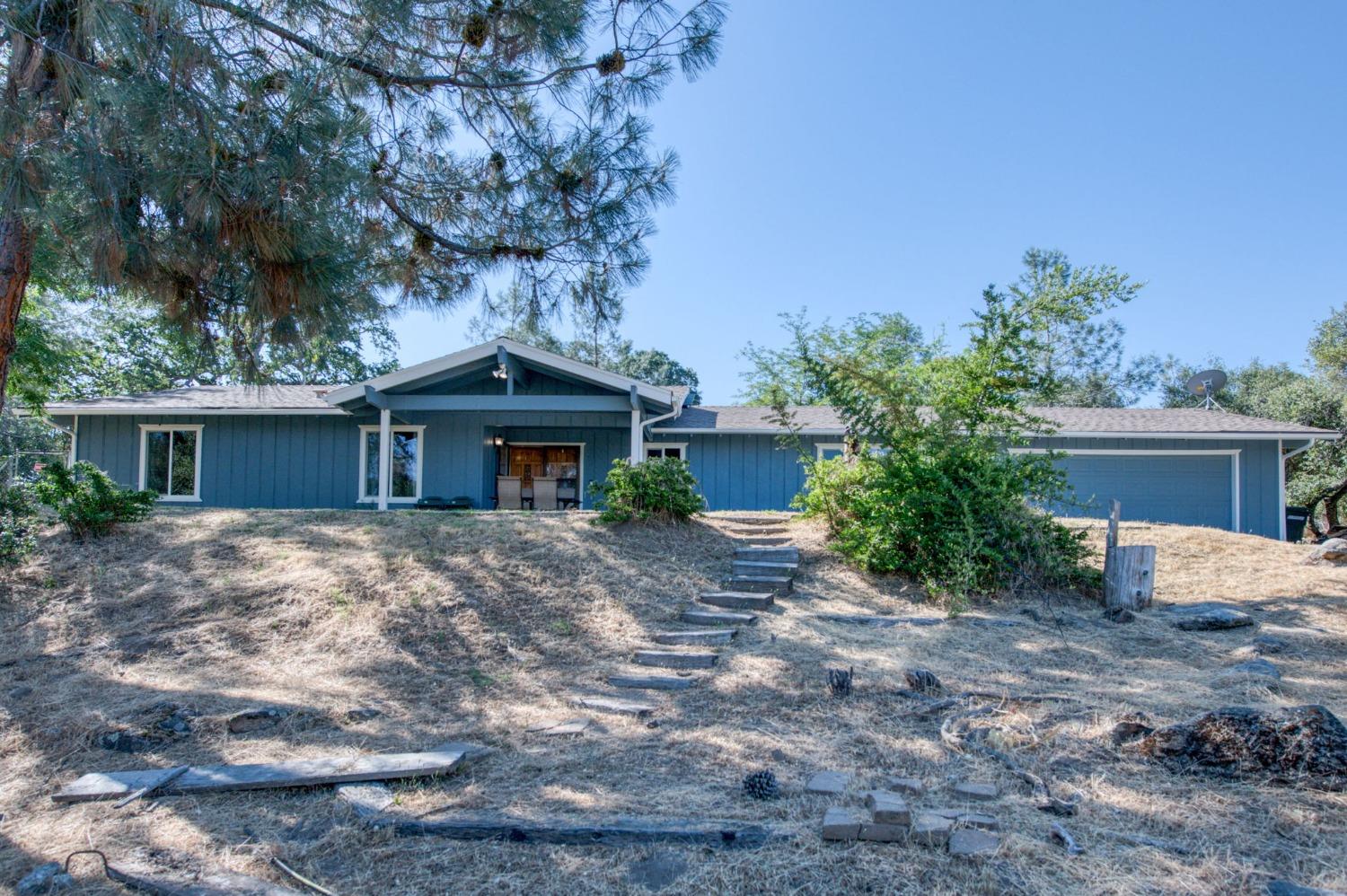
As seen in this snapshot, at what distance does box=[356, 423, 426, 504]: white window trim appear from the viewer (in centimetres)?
1273

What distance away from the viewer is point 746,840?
2377mm

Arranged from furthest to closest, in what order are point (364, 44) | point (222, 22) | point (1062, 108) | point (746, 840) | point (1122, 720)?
1. point (1062, 108)
2. point (364, 44)
3. point (222, 22)
4. point (1122, 720)
5. point (746, 840)

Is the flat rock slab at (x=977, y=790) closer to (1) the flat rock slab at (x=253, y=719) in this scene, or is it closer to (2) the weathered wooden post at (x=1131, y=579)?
(1) the flat rock slab at (x=253, y=719)

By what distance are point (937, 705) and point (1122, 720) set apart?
2.84 ft

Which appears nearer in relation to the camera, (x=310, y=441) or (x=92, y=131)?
(x=92, y=131)

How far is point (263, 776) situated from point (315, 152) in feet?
10.5

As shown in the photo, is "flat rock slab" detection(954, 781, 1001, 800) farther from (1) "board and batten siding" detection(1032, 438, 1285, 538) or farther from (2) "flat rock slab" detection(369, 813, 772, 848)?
(1) "board and batten siding" detection(1032, 438, 1285, 538)

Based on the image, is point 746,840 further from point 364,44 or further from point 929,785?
point 364,44

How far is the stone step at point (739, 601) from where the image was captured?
21.9 ft

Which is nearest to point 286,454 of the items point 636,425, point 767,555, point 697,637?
point 636,425

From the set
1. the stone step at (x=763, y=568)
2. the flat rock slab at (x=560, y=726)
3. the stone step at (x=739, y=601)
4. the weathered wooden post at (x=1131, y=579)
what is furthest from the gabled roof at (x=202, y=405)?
the weathered wooden post at (x=1131, y=579)

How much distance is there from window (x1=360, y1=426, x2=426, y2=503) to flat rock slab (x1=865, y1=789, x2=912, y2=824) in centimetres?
1159

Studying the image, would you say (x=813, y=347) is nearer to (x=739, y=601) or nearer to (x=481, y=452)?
(x=481, y=452)

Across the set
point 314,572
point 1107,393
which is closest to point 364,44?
point 314,572
